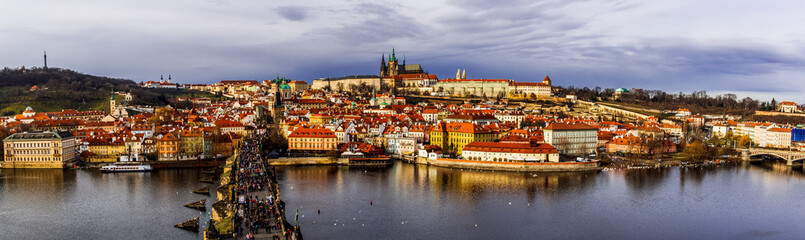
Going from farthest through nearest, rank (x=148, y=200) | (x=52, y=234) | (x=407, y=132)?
(x=407, y=132) → (x=148, y=200) → (x=52, y=234)

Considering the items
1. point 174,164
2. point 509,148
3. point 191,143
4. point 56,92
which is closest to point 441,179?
point 509,148

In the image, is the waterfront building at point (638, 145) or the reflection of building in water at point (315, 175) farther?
the waterfront building at point (638, 145)

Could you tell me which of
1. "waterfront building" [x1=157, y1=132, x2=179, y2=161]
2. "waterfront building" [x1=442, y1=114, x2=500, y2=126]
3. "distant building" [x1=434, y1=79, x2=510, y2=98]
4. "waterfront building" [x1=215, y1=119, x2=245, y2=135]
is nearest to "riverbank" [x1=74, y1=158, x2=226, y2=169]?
"waterfront building" [x1=157, y1=132, x2=179, y2=161]

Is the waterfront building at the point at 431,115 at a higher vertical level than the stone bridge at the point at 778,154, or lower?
higher

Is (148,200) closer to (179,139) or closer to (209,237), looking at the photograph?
(209,237)

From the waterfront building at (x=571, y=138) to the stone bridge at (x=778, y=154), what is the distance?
9.40 m

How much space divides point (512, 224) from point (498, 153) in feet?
43.3

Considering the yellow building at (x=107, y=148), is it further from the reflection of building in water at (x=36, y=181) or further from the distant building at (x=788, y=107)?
the distant building at (x=788, y=107)

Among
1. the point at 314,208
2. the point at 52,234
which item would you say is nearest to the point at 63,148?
the point at 52,234

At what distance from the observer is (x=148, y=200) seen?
22.3 meters

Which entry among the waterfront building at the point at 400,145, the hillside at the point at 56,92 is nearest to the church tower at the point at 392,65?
the hillside at the point at 56,92

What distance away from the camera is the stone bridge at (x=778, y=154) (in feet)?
117

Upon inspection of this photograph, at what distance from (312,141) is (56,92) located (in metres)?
45.5

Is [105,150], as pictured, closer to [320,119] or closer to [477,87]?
[320,119]
